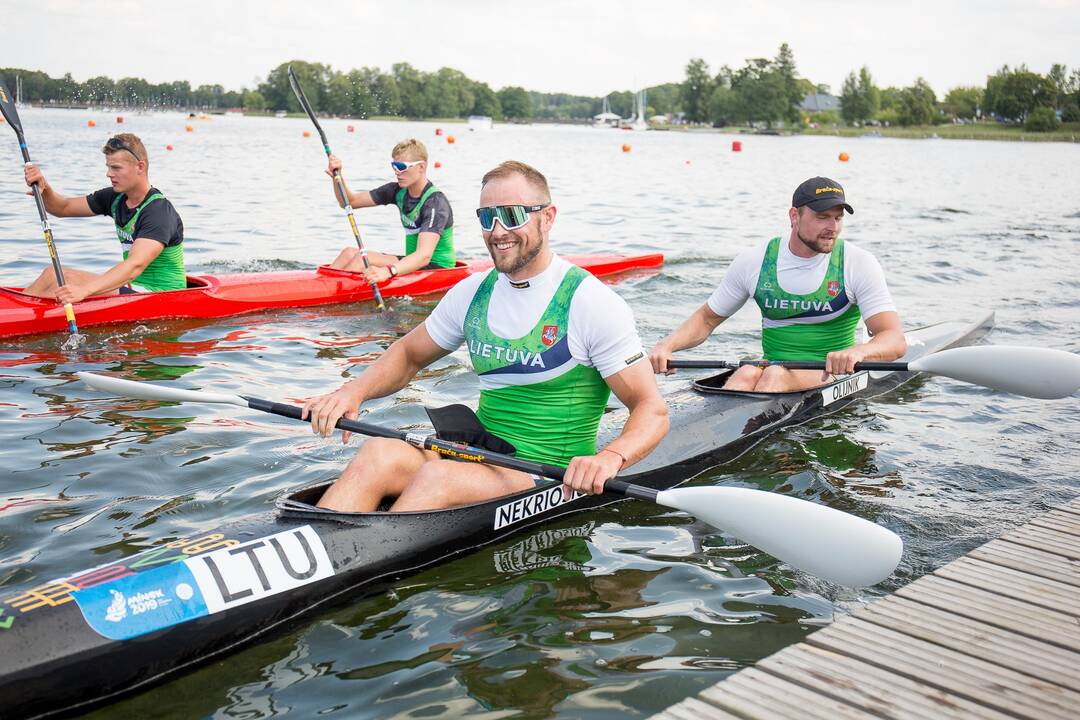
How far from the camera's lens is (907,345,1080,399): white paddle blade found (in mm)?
6070

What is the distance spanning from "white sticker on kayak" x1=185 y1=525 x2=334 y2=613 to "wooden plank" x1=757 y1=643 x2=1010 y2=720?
1.86 meters

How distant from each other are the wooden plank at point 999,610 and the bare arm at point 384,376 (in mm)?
2506

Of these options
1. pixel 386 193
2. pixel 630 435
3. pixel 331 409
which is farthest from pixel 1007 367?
pixel 386 193

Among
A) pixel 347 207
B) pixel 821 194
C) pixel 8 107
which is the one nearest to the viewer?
pixel 821 194

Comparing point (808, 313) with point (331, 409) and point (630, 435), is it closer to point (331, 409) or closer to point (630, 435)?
point (630, 435)

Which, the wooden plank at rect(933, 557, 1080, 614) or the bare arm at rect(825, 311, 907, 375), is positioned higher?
the bare arm at rect(825, 311, 907, 375)

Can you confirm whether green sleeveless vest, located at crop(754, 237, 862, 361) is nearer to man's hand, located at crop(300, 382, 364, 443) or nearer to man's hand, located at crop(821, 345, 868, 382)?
man's hand, located at crop(821, 345, 868, 382)

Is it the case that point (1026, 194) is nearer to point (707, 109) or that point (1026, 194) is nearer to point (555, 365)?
point (555, 365)

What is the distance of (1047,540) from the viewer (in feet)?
14.1

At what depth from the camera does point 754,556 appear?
490 centimetres

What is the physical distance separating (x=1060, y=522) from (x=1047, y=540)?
0.28 meters

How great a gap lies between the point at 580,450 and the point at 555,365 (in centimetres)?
48

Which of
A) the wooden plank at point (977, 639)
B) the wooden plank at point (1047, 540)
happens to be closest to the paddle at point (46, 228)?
the wooden plank at point (977, 639)

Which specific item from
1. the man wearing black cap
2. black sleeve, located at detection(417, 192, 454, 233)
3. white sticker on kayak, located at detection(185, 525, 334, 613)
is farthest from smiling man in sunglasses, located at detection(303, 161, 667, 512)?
black sleeve, located at detection(417, 192, 454, 233)
